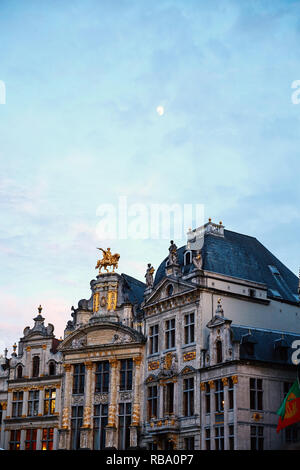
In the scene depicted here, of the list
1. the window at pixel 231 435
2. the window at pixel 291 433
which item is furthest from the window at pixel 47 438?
the window at pixel 291 433

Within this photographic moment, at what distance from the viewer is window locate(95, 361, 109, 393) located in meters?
63.3

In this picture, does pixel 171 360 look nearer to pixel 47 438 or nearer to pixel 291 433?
pixel 291 433

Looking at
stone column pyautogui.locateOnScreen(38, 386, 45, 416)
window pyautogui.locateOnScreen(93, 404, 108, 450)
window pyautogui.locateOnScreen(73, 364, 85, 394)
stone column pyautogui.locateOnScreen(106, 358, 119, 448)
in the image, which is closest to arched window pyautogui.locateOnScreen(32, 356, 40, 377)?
stone column pyautogui.locateOnScreen(38, 386, 45, 416)

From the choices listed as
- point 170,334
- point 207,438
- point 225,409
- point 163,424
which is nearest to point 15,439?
point 163,424

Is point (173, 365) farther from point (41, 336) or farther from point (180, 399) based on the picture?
point (41, 336)

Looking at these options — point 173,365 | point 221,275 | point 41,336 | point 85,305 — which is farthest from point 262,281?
point 41,336

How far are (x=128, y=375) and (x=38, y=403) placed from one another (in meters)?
11.4

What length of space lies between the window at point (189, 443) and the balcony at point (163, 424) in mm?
1164

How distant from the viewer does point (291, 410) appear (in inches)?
1843

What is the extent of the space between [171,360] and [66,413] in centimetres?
1289

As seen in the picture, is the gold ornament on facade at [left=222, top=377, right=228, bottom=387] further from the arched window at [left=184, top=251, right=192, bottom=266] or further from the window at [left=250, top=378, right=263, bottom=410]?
the arched window at [left=184, top=251, right=192, bottom=266]

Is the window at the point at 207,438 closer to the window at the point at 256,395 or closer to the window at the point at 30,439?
the window at the point at 256,395

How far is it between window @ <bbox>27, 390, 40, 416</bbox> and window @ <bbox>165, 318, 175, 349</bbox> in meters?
16.5

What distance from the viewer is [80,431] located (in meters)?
63.4
